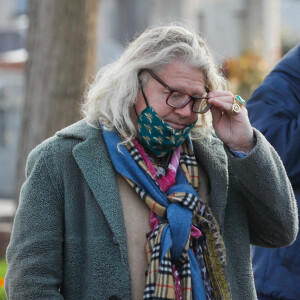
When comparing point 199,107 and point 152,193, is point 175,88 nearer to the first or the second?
point 199,107

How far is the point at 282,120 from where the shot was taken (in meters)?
3.50

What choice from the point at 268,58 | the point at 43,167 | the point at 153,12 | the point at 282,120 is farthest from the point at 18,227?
the point at 153,12

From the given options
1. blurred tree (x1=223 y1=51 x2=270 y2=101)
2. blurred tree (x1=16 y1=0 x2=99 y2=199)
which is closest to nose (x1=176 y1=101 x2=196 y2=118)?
blurred tree (x1=16 y1=0 x2=99 y2=199)

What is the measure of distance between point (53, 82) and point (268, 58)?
13175 millimetres

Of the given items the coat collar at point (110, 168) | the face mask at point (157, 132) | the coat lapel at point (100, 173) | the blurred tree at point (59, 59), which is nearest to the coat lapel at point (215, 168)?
the coat collar at point (110, 168)

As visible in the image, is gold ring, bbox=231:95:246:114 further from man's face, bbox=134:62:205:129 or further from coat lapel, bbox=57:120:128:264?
coat lapel, bbox=57:120:128:264

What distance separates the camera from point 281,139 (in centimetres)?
342

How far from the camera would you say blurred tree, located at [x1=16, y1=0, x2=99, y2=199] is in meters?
5.47

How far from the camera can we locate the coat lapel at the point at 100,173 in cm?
258

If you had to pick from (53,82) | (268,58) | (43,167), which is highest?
(43,167)

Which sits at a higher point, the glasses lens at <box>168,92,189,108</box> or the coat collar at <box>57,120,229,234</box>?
the glasses lens at <box>168,92,189,108</box>

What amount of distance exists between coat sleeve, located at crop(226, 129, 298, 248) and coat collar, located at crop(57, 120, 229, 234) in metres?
0.08

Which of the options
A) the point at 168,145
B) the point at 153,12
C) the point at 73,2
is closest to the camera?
the point at 168,145

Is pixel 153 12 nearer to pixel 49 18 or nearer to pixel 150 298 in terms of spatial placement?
pixel 49 18
